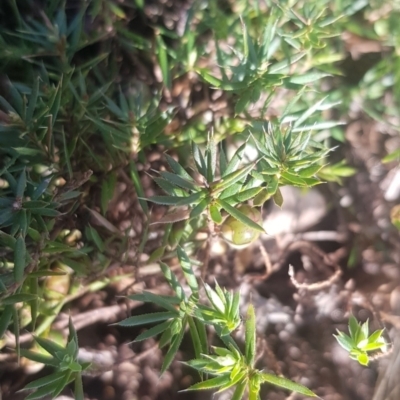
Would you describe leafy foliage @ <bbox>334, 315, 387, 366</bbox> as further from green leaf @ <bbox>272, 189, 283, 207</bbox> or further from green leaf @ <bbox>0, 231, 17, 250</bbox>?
green leaf @ <bbox>0, 231, 17, 250</bbox>

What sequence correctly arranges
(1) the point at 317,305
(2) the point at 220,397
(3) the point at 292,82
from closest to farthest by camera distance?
(3) the point at 292,82 < (2) the point at 220,397 < (1) the point at 317,305

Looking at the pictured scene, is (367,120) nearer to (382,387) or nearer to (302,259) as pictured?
(302,259)

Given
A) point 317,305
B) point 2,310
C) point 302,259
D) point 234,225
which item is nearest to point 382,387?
point 317,305

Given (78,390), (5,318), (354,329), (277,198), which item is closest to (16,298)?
(5,318)

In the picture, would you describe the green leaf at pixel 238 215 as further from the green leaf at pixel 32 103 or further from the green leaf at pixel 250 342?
the green leaf at pixel 32 103

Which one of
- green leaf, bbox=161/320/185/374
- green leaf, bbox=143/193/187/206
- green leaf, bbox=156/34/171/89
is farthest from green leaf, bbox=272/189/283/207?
green leaf, bbox=156/34/171/89
